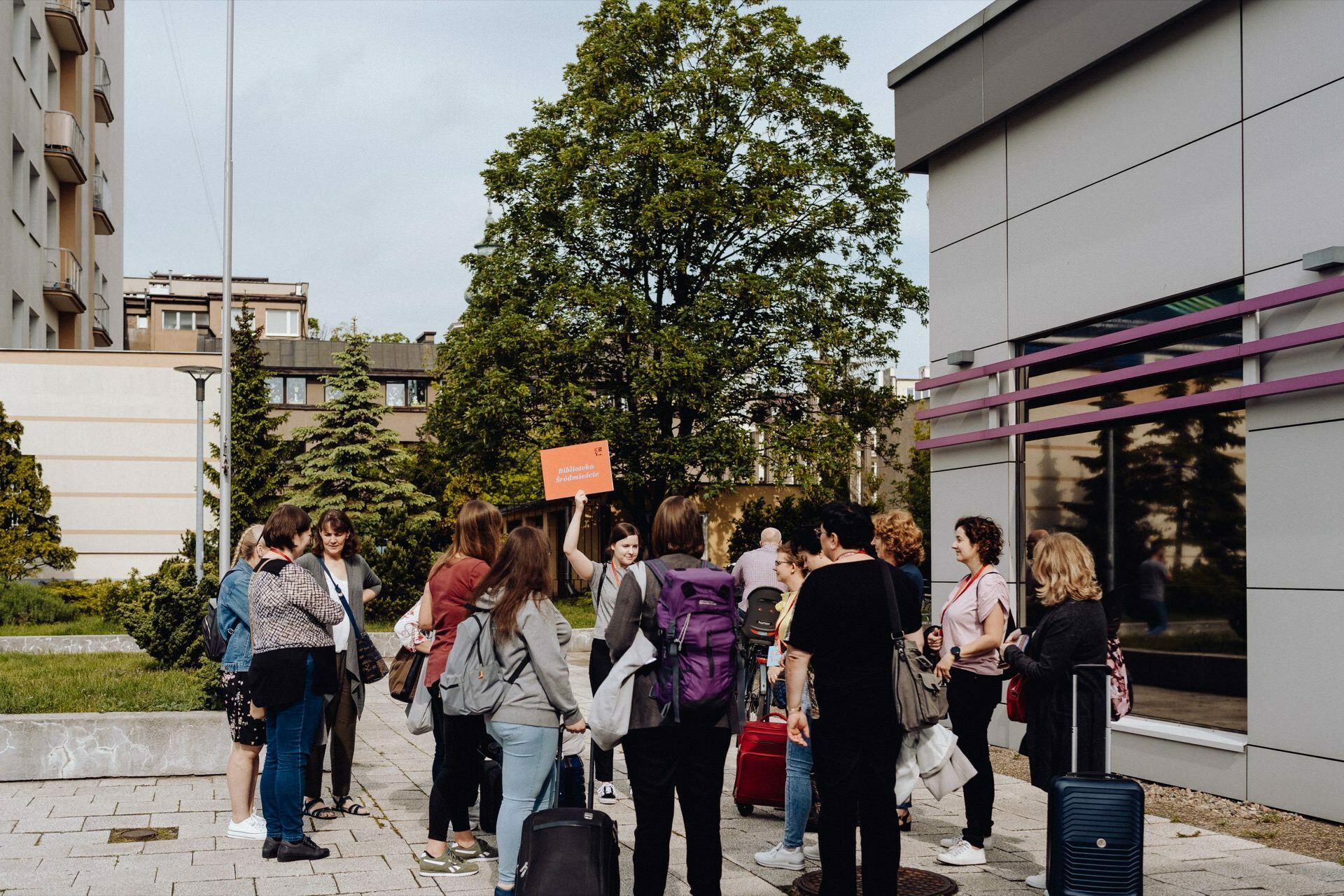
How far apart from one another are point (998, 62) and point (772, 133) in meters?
19.2

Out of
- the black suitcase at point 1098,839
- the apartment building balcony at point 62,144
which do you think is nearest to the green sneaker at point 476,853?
the black suitcase at point 1098,839

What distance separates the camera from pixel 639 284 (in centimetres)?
2886

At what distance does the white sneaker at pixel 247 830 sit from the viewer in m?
7.12

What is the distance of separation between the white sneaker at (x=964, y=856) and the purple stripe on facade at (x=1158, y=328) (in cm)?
410

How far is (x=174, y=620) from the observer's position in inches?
494

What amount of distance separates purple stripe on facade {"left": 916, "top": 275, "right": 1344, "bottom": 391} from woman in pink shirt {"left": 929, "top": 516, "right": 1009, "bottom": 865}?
9.11ft

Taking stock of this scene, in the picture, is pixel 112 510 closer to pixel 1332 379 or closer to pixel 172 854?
pixel 172 854

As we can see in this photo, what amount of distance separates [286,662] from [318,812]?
1663 mm

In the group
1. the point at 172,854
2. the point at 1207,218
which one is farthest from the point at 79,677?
the point at 1207,218

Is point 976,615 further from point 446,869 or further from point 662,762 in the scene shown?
point 446,869

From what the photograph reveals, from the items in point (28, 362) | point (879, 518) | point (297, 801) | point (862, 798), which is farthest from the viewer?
point (28, 362)

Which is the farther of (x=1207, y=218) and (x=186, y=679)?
(x=186, y=679)

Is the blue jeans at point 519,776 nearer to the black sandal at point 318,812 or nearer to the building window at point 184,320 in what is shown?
the black sandal at point 318,812

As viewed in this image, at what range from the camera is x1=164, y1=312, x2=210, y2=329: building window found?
8012 cm
